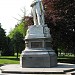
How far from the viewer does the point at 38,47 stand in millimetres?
21141

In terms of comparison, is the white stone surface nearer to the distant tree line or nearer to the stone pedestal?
the stone pedestal

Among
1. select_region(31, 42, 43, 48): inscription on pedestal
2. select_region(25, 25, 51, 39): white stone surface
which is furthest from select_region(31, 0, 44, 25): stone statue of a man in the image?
select_region(31, 42, 43, 48): inscription on pedestal

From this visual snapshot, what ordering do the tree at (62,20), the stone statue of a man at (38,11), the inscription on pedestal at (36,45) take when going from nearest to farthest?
1. the inscription on pedestal at (36,45)
2. the stone statue of a man at (38,11)
3. the tree at (62,20)

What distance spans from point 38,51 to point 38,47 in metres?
0.53

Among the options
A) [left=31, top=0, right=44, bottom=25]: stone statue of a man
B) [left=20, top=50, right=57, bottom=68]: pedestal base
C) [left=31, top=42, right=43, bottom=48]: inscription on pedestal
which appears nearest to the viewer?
[left=20, top=50, right=57, bottom=68]: pedestal base

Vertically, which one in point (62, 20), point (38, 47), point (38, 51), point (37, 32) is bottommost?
point (38, 51)

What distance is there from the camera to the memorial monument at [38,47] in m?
20.4

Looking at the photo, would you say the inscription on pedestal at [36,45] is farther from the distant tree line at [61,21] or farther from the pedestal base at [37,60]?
the distant tree line at [61,21]

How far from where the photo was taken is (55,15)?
109 feet

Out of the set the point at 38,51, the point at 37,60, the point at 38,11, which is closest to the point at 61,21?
the point at 38,11

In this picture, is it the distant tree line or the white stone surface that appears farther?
the distant tree line

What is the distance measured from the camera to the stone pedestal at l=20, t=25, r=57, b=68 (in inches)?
804

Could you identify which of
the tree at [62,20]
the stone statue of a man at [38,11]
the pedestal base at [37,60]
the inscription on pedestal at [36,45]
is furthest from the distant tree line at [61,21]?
the pedestal base at [37,60]

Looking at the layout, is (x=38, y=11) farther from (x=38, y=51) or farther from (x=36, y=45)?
(x=38, y=51)
